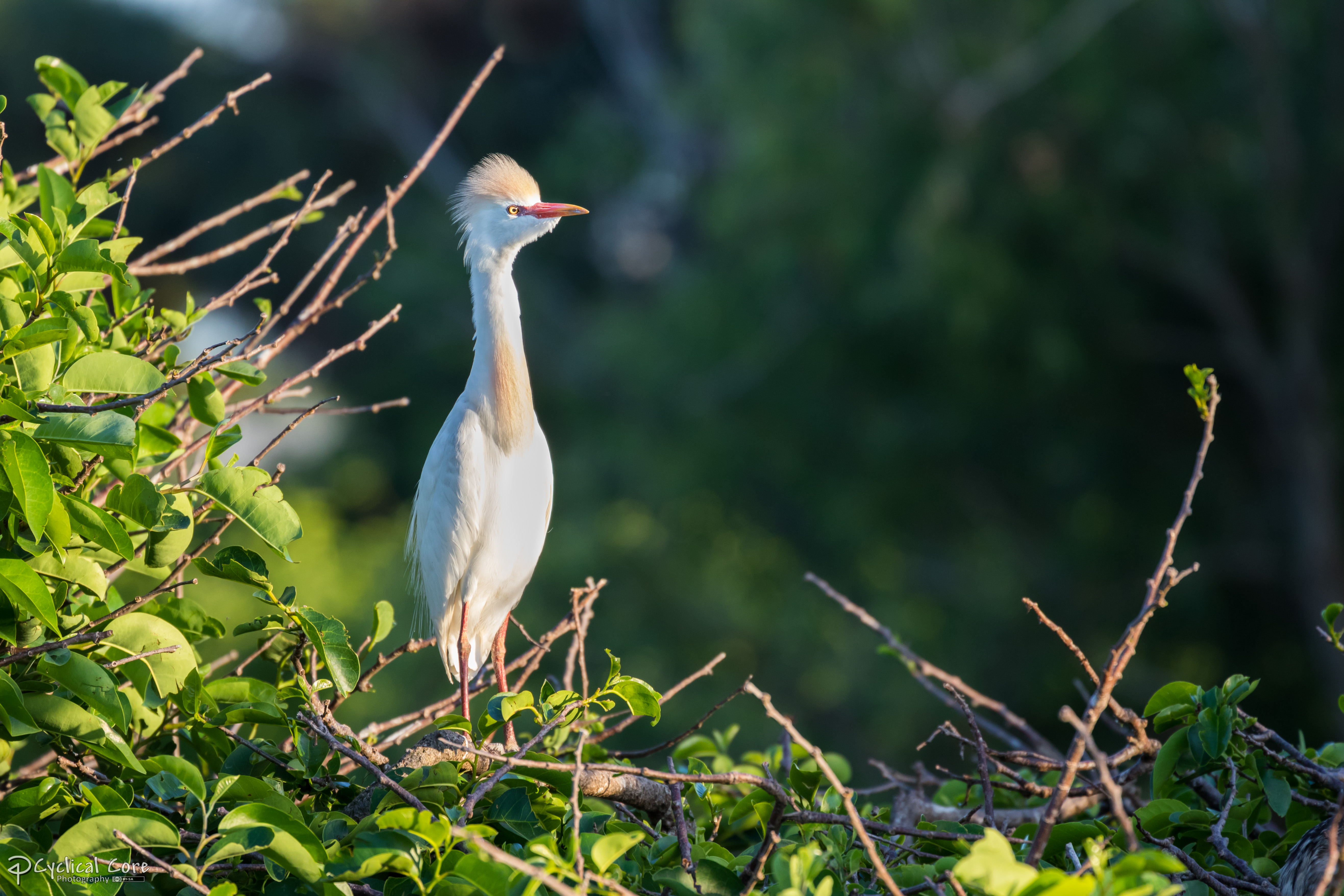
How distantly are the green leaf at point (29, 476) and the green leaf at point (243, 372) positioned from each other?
18 centimetres

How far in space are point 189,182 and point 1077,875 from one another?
15.8 m

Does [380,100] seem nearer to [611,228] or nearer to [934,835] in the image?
[611,228]

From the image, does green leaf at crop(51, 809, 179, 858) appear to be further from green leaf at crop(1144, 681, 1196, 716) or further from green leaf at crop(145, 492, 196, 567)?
green leaf at crop(1144, 681, 1196, 716)

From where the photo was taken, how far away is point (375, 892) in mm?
1074

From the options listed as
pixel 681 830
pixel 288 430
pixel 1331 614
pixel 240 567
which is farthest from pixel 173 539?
pixel 1331 614

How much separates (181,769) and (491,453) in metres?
1.02

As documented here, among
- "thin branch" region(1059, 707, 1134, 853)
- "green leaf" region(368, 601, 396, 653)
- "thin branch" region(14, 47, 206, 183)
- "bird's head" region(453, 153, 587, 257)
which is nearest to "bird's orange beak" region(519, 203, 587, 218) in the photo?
"bird's head" region(453, 153, 587, 257)

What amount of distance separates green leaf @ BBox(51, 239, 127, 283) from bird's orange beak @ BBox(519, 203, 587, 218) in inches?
38.0

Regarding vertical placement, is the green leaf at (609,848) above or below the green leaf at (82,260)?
below

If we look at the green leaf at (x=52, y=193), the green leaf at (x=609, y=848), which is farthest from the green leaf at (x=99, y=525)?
the green leaf at (x=609, y=848)

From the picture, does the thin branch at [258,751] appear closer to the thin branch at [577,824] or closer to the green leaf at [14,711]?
the green leaf at [14,711]

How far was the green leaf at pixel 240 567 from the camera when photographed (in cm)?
117

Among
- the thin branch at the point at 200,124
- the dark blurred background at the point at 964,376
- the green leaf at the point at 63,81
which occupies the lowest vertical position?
the dark blurred background at the point at 964,376

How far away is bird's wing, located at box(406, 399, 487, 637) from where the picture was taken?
2.04m
